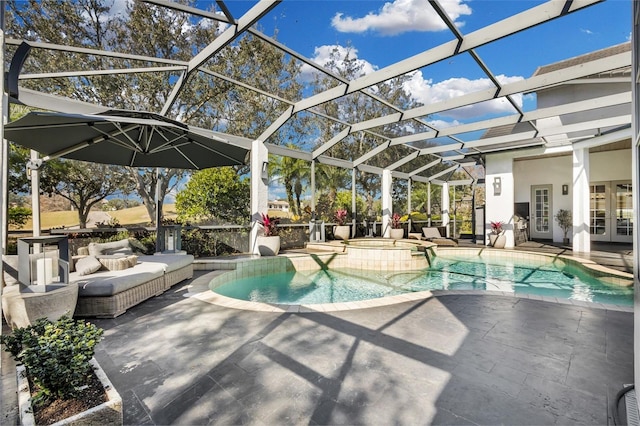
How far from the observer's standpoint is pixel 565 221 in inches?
488

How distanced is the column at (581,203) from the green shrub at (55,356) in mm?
12776

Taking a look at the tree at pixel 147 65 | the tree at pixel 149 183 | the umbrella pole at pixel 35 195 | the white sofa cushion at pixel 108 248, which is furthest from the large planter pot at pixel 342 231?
the umbrella pole at pixel 35 195

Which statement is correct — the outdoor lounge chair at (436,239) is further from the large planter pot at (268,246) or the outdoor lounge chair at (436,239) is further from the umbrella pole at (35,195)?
the umbrella pole at (35,195)

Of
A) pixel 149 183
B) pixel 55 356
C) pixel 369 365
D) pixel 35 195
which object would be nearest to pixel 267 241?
pixel 35 195

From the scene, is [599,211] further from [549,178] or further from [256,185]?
[256,185]

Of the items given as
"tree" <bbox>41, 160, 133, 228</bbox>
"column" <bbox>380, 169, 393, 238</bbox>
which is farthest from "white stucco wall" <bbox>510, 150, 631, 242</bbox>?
"tree" <bbox>41, 160, 133, 228</bbox>

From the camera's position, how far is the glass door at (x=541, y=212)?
13430 mm

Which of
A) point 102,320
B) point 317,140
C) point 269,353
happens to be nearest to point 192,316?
point 102,320

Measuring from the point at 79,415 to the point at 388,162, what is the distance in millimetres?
15902

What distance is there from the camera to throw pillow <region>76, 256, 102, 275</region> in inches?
186

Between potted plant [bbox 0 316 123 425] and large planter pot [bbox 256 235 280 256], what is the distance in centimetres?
723

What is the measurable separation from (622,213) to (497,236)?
16.1 ft

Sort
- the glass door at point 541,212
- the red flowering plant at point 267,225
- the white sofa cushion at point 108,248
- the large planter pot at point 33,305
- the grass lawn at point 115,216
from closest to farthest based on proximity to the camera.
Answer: the large planter pot at point 33,305 < the white sofa cushion at point 108,248 < the grass lawn at point 115,216 < the red flowering plant at point 267,225 < the glass door at point 541,212

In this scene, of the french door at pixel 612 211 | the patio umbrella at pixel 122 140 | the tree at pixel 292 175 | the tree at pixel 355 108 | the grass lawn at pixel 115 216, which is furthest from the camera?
the tree at pixel 292 175
